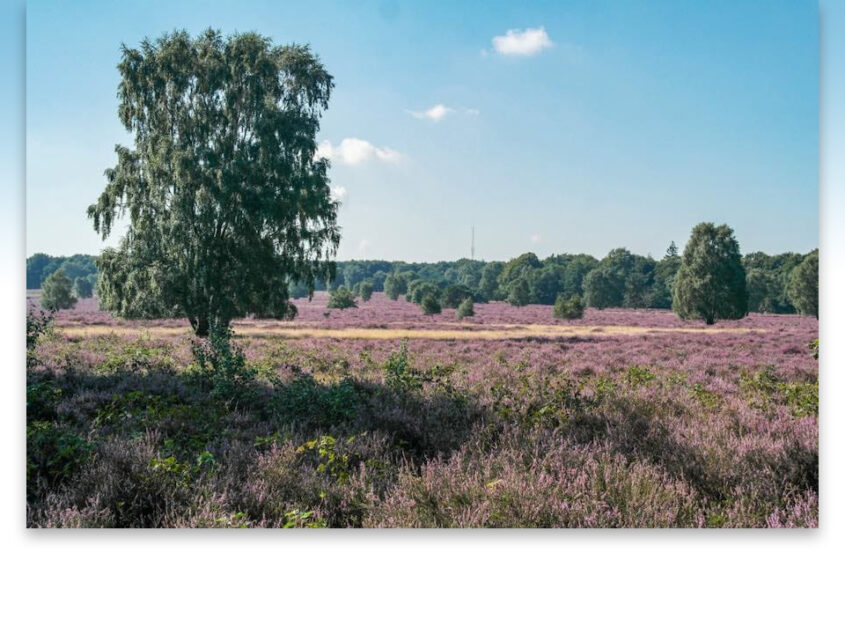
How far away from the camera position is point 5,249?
4.36 metres

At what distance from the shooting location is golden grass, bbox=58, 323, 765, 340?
755 cm

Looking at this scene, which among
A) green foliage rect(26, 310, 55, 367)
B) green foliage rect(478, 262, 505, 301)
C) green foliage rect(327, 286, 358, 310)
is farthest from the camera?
green foliage rect(327, 286, 358, 310)

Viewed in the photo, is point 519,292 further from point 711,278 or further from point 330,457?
point 330,457

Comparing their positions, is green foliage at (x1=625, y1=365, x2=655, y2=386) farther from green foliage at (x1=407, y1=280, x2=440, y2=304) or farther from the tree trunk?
the tree trunk

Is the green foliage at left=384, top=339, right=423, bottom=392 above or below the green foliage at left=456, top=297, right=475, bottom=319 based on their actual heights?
below

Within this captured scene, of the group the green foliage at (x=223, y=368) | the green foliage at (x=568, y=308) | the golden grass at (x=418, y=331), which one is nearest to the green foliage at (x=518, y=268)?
the green foliage at (x=568, y=308)

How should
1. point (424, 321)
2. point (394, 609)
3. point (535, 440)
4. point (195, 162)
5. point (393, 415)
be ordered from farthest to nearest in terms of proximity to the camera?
point (195, 162), point (424, 321), point (393, 415), point (535, 440), point (394, 609)

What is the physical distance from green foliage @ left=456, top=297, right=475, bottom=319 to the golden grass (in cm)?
27

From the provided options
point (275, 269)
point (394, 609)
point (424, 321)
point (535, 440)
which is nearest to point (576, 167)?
point (535, 440)

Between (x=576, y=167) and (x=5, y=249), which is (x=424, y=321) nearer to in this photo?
(x=576, y=167)

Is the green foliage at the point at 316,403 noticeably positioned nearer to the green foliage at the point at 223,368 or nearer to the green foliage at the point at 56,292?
the green foliage at the point at 223,368

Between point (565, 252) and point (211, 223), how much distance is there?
7.12 metres

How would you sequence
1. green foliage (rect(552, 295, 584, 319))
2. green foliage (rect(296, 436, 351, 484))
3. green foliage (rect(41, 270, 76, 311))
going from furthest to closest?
green foliage (rect(552, 295, 584, 319)), green foliage (rect(41, 270, 76, 311)), green foliage (rect(296, 436, 351, 484))

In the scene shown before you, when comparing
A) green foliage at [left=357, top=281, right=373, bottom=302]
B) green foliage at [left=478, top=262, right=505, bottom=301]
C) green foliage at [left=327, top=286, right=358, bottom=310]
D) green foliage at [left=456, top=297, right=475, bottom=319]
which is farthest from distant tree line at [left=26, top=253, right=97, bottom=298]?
green foliage at [left=456, top=297, right=475, bottom=319]
